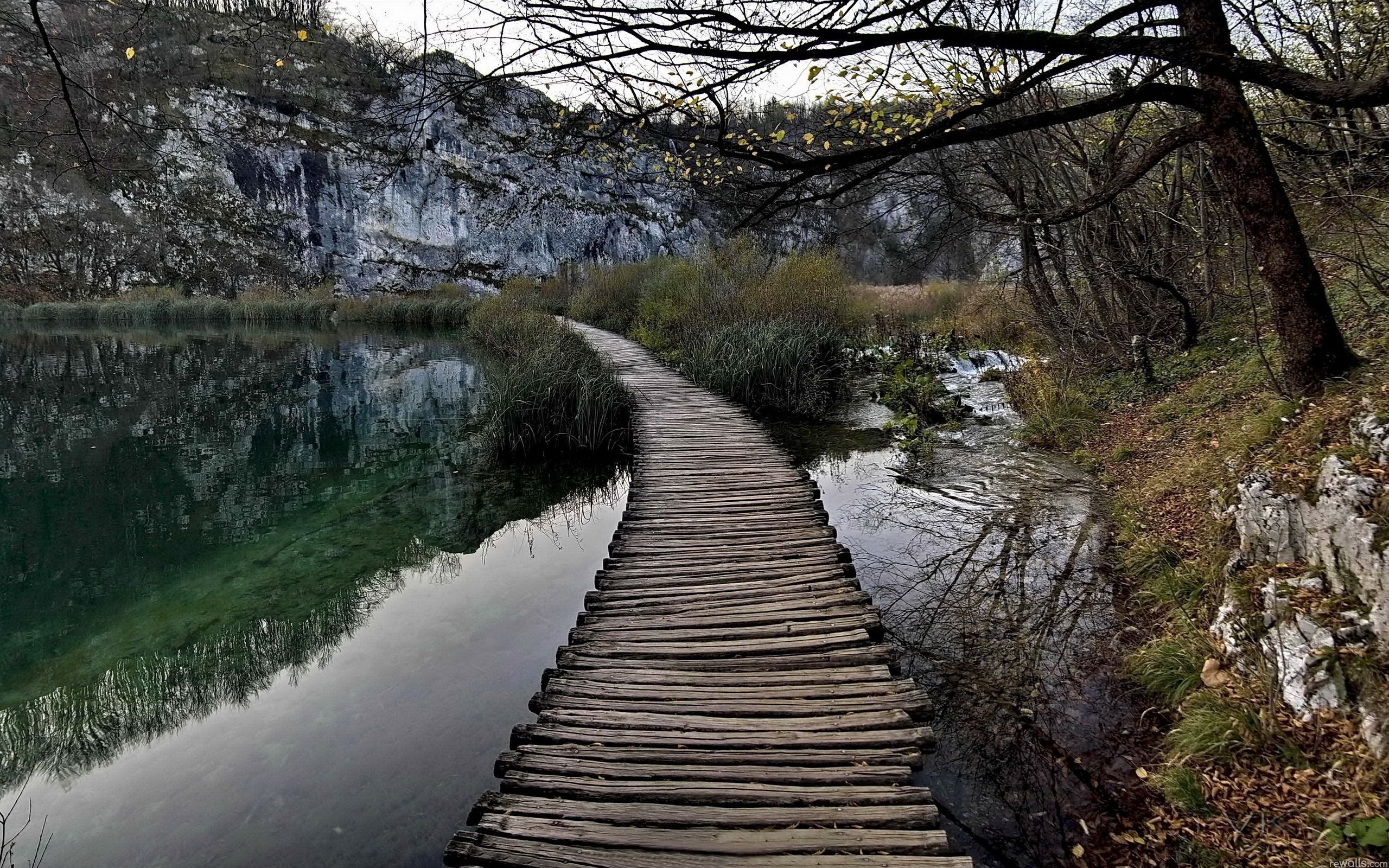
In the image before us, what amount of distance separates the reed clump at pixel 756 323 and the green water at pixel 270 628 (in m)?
3.55

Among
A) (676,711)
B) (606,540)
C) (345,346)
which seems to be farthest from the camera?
(345,346)

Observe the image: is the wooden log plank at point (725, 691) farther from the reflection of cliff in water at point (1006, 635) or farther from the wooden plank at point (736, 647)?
the reflection of cliff in water at point (1006, 635)

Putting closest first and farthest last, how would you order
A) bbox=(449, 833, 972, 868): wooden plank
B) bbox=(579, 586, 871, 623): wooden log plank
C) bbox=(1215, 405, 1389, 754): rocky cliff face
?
bbox=(449, 833, 972, 868): wooden plank, bbox=(1215, 405, 1389, 754): rocky cliff face, bbox=(579, 586, 871, 623): wooden log plank

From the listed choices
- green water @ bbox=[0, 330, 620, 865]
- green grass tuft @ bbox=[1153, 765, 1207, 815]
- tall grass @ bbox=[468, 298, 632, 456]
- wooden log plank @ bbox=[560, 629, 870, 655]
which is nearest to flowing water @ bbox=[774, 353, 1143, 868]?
green grass tuft @ bbox=[1153, 765, 1207, 815]

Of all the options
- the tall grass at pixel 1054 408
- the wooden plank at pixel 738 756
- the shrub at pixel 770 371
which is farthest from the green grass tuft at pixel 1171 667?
the shrub at pixel 770 371

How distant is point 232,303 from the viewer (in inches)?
1350

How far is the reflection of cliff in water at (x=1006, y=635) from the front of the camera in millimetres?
2633

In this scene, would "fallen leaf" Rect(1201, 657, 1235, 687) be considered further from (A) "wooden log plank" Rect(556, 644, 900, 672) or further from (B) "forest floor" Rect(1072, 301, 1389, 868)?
(A) "wooden log plank" Rect(556, 644, 900, 672)

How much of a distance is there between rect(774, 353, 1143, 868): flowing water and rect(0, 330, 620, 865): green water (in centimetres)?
222

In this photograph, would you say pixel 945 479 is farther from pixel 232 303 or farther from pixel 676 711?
pixel 232 303

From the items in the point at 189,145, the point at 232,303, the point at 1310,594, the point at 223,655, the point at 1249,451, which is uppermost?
the point at 189,145

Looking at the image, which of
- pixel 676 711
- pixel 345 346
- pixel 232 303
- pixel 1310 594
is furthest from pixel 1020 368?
pixel 232 303

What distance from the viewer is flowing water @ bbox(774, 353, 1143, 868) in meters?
2.62

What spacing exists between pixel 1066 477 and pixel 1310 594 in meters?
3.90
